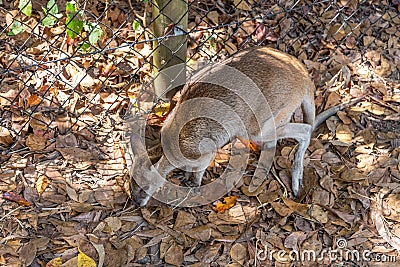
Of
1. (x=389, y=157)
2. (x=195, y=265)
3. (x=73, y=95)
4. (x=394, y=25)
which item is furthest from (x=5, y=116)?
(x=394, y=25)

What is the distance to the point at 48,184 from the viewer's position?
3.72 meters

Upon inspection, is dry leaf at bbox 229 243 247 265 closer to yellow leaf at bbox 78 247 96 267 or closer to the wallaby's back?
the wallaby's back

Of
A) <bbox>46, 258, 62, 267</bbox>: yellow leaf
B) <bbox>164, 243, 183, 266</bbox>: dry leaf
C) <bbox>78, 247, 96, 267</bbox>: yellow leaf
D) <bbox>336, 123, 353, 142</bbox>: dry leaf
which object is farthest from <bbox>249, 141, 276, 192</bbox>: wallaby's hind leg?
<bbox>46, 258, 62, 267</bbox>: yellow leaf

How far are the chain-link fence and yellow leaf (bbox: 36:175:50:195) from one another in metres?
0.27

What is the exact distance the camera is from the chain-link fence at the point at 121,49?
3.99 meters

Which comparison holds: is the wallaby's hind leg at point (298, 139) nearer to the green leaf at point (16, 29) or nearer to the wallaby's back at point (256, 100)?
the wallaby's back at point (256, 100)

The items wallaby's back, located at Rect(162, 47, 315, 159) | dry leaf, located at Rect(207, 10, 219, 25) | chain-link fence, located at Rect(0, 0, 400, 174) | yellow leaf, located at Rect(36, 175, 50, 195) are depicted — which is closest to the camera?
wallaby's back, located at Rect(162, 47, 315, 159)

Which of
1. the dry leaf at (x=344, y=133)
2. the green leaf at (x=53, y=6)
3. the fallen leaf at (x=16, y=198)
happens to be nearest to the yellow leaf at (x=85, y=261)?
the fallen leaf at (x=16, y=198)

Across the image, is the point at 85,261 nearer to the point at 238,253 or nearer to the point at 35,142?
the point at 238,253

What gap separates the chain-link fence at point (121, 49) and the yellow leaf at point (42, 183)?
0.89ft

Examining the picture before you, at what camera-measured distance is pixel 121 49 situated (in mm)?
4598

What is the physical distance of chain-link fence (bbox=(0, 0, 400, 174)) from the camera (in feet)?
13.1

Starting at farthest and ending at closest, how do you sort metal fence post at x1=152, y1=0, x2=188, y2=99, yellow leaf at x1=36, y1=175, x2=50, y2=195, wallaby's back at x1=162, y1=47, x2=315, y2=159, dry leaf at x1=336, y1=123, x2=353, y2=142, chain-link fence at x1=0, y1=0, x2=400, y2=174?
1. dry leaf at x1=336, y1=123, x2=353, y2=142
2. chain-link fence at x1=0, y1=0, x2=400, y2=174
3. metal fence post at x1=152, y1=0, x2=188, y2=99
4. yellow leaf at x1=36, y1=175, x2=50, y2=195
5. wallaby's back at x1=162, y1=47, x2=315, y2=159

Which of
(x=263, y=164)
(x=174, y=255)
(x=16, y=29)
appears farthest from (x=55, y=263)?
(x=16, y=29)
